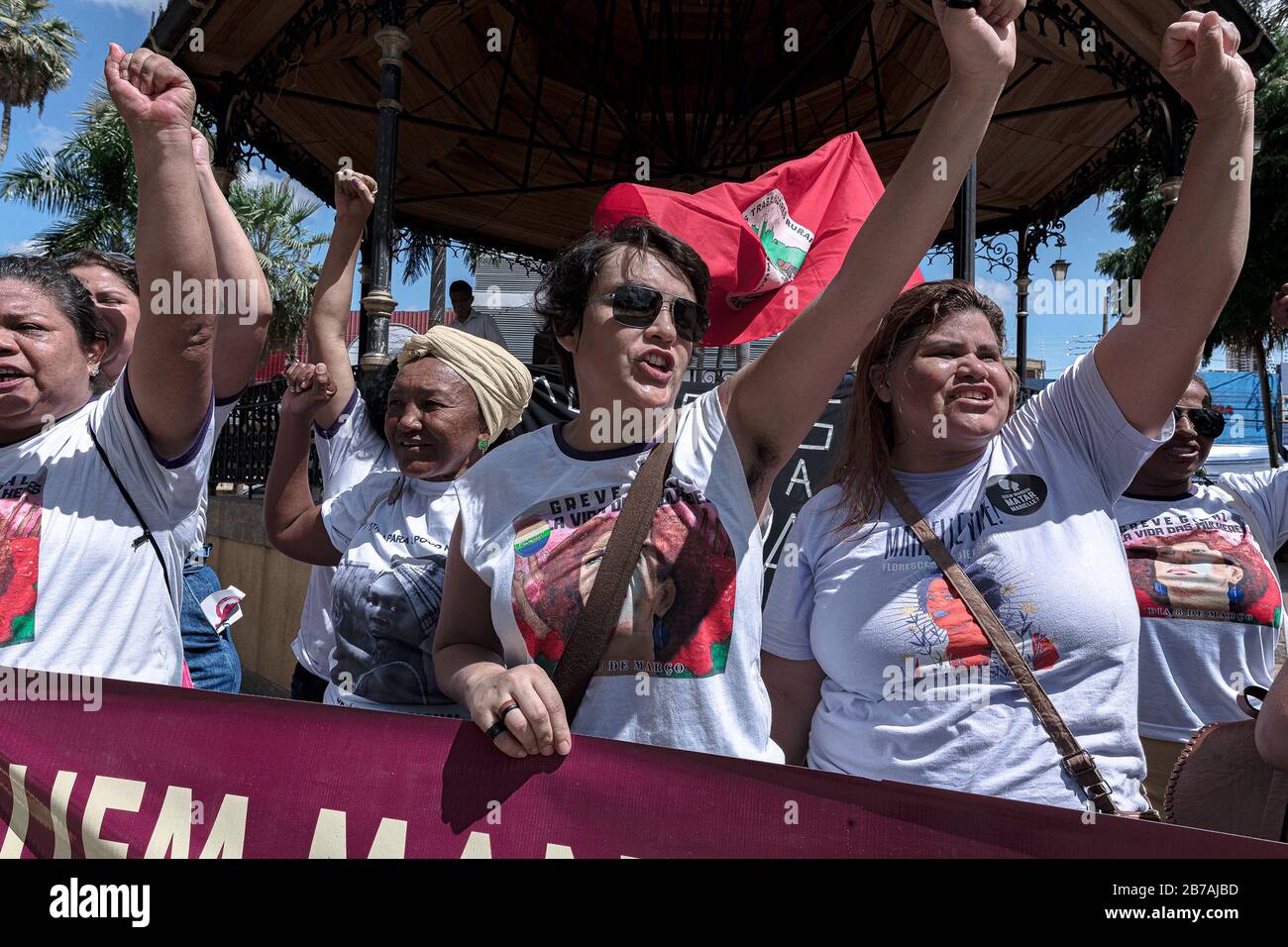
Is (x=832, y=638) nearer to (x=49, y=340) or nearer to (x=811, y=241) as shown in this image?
(x=49, y=340)

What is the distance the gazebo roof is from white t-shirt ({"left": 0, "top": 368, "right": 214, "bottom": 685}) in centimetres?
458

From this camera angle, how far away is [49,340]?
6.61 feet

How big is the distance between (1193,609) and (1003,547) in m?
1.25

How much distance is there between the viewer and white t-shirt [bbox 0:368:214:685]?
1810mm

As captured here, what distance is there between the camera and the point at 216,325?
181cm

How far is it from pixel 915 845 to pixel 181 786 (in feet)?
4.46

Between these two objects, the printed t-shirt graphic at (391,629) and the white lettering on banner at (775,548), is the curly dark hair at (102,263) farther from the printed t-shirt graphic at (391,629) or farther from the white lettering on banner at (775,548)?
the white lettering on banner at (775,548)

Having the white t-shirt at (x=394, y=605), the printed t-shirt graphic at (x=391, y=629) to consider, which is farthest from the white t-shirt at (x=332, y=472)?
the printed t-shirt graphic at (x=391, y=629)

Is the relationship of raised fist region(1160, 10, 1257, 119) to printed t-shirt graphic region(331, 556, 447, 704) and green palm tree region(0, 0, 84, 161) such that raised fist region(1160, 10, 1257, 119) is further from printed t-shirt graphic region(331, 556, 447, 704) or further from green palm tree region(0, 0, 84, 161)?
green palm tree region(0, 0, 84, 161)

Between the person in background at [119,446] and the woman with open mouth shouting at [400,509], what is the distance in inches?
16.6

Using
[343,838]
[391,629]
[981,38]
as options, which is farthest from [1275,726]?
[391,629]

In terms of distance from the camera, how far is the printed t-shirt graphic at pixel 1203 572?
103 inches
